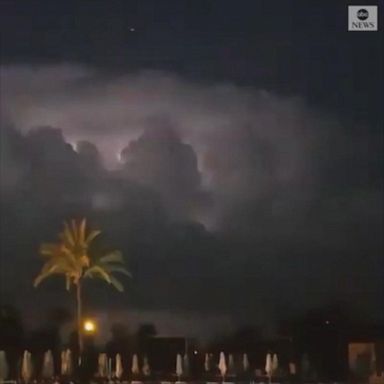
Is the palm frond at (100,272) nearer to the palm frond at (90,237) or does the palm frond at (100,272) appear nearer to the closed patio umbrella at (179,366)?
the palm frond at (90,237)

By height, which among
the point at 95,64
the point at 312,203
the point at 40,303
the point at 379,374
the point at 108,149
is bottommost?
the point at 379,374

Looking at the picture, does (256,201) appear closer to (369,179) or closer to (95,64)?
(369,179)

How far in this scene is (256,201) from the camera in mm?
2078

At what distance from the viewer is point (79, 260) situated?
2049 mm

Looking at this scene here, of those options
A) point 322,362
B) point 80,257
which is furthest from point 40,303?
point 322,362

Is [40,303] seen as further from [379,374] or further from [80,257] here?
[379,374]

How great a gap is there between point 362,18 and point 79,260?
3.61 feet

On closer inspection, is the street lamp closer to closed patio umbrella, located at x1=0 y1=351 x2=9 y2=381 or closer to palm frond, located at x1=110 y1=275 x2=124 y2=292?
palm frond, located at x1=110 y1=275 x2=124 y2=292

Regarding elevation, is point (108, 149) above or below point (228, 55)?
below

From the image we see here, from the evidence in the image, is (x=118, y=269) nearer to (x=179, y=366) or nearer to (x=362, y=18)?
(x=179, y=366)

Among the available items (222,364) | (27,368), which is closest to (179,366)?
(222,364)

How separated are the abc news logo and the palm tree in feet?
3.18

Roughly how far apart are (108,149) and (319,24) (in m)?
0.73

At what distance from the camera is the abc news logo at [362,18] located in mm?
2062
